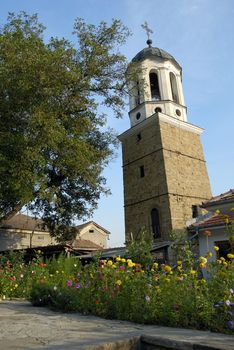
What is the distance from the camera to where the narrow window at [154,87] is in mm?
28734

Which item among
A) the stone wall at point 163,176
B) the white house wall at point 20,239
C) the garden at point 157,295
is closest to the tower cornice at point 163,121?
the stone wall at point 163,176

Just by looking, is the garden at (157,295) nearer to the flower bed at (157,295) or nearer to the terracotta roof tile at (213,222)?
the flower bed at (157,295)

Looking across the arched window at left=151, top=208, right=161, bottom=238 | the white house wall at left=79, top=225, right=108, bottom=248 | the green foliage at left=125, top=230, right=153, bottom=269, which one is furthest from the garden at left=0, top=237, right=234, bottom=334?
the white house wall at left=79, top=225, right=108, bottom=248

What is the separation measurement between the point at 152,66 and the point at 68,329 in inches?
1070

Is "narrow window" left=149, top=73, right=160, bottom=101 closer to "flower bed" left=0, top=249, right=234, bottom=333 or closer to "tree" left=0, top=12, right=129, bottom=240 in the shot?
"tree" left=0, top=12, right=129, bottom=240

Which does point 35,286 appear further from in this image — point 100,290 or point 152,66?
point 152,66

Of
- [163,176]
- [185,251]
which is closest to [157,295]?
[185,251]

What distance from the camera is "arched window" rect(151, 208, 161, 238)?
82.2 feet

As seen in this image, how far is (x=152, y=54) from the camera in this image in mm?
28578

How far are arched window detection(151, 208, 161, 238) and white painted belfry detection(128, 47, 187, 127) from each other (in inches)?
330

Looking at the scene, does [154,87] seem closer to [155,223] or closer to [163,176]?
[163,176]

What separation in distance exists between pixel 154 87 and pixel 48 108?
1643cm

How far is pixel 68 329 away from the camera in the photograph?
12.6 feet

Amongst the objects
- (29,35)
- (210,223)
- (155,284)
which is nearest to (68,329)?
(155,284)
